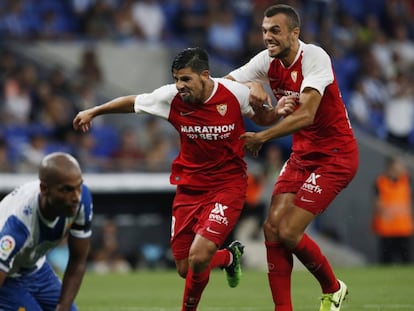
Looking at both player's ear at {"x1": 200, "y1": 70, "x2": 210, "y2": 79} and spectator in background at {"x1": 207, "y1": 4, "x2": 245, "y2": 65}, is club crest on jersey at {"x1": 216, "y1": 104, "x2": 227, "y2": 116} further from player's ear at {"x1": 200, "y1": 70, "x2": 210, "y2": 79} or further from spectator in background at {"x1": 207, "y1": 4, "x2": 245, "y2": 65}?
spectator in background at {"x1": 207, "y1": 4, "x2": 245, "y2": 65}

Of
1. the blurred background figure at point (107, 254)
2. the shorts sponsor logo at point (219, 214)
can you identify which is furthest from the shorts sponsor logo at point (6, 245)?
the blurred background figure at point (107, 254)

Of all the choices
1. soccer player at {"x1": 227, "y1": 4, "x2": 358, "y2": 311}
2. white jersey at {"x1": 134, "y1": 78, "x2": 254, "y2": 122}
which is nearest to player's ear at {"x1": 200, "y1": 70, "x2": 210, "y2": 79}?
white jersey at {"x1": 134, "y1": 78, "x2": 254, "y2": 122}

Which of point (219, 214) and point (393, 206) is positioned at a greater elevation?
point (219, 214)

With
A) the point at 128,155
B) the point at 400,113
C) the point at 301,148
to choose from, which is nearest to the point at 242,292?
the point at 301,148

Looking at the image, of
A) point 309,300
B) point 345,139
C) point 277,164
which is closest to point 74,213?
point 345,139

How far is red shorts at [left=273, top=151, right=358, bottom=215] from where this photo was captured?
9.70 metres

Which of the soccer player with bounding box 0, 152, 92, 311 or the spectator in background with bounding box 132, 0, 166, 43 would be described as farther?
the spectator in background with bounding box 132, 0, 166, 43

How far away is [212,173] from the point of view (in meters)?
9.70

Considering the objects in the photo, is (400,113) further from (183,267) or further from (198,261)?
(198,261)

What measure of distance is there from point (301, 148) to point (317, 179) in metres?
0.33

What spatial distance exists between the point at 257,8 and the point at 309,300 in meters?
12.7

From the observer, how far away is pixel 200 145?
9.66 meters

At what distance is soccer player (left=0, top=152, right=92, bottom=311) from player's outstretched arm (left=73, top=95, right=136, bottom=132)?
176 cm

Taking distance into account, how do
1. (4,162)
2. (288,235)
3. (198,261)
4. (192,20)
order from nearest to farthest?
1. (198,261)
2. (288,235)
3. (4,162)
4. (192,20)
